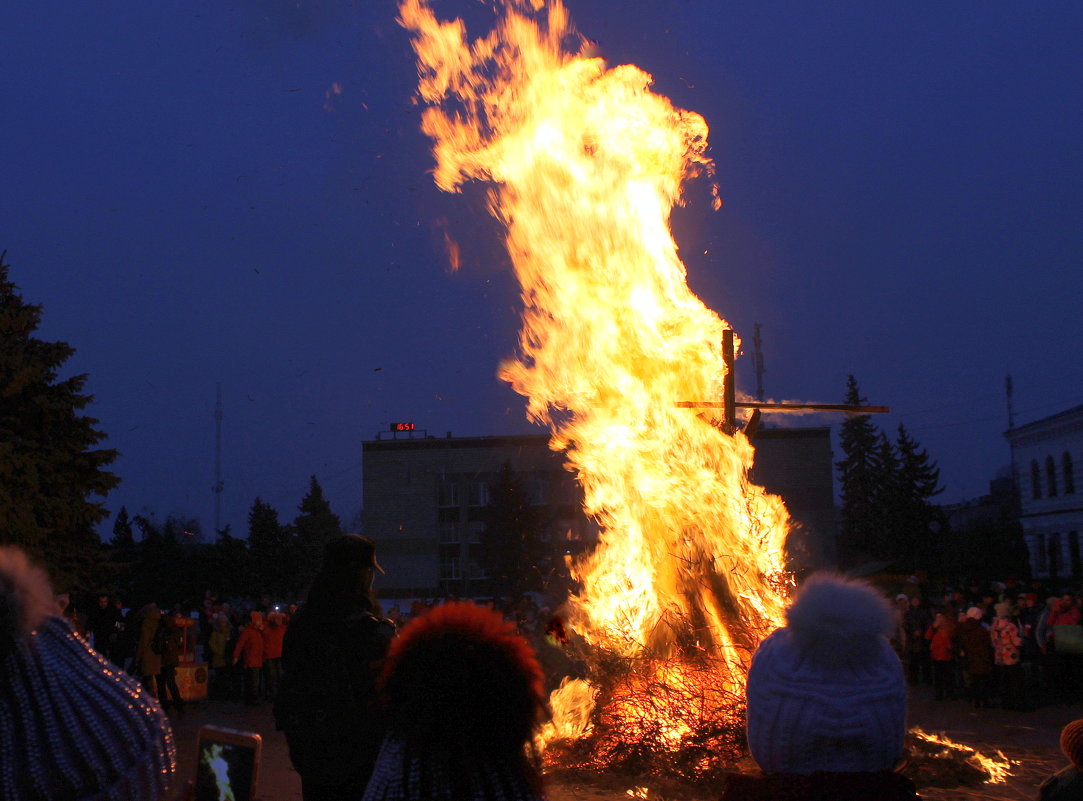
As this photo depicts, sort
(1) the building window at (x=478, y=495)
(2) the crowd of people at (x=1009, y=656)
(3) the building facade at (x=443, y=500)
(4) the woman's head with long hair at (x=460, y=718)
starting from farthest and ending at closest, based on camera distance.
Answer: (1) the building window at (x=478, y=495), (3) the building facade at (x=443, y=500), (2) the crowd of people at (x=1009, y=656), (4) the woman's head with long hair at (x=460, y=718)

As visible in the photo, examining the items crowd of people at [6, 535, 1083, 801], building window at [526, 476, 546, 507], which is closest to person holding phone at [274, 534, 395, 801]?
crowd of people at [6, 535, 1083, 801]

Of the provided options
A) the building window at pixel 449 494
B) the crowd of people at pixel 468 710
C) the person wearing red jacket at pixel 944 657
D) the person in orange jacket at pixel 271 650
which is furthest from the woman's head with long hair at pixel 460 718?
the building window at pixel 449 494

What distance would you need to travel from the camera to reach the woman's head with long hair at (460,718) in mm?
2062

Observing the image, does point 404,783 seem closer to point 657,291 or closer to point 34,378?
point 657,291

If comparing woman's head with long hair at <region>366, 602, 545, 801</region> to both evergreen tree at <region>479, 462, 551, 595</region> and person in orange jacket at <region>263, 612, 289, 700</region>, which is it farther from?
evergreen tree at <region>479, 462, 551, 595</region>

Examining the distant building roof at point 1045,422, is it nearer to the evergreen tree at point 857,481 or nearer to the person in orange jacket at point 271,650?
the evergreen tree at point 857,481

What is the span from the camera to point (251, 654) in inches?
623

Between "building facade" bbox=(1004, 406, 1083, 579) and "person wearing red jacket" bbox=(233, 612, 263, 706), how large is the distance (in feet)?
131

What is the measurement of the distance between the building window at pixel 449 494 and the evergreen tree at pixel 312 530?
283 inches

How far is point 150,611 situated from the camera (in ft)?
44.3

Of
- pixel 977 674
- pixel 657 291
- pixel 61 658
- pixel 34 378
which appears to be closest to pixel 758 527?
pixel 657 291

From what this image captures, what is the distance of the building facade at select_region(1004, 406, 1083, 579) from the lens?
45.1 m

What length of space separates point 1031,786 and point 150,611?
1113cm

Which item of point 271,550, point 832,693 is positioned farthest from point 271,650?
point 271,550
